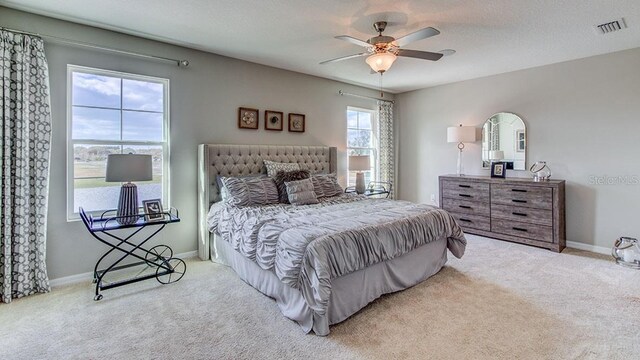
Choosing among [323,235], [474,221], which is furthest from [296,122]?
[474,221]

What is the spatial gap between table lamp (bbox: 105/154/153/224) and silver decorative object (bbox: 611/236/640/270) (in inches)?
210

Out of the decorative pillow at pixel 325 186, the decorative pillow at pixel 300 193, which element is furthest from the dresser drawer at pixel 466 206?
the decorative pillow at pixel 300 193

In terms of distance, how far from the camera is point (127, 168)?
285cm

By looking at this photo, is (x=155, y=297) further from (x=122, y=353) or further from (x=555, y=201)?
(x=555, y=201)

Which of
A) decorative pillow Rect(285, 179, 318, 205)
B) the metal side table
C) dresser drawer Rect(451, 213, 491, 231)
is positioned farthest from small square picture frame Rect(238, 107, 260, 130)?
dresser drawer Rect(451, 213, 491, 231)

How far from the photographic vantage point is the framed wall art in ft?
15.9

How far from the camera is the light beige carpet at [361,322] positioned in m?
2.04

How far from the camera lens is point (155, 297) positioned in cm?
281

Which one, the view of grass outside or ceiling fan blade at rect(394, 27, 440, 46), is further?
the view of grass outside

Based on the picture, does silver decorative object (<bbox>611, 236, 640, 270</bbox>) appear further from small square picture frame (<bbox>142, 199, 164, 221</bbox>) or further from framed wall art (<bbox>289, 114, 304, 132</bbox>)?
small square picture frame (<bbox>142, 199, 164, 221</bbox>)

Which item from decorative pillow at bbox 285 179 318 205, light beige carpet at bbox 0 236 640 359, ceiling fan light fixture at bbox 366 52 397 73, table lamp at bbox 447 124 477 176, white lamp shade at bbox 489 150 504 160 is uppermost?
ceiling fan light fixture at bbox 366 52 397 73

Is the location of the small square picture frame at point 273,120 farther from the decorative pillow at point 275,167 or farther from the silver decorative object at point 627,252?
the silver decorative object at point 627,252

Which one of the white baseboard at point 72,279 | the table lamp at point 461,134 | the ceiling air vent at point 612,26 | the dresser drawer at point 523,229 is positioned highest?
the ceiling air vent at point 612,26

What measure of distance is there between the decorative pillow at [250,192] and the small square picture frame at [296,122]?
135cm
